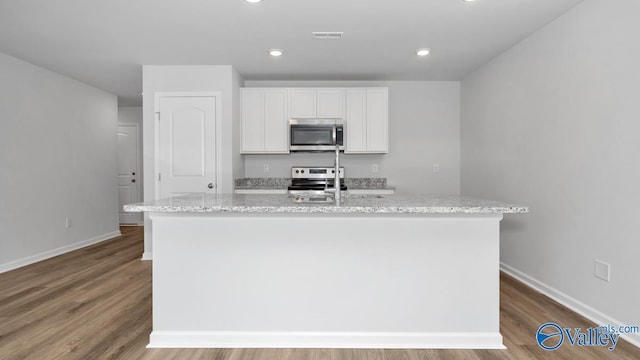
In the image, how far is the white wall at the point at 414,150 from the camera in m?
4.83

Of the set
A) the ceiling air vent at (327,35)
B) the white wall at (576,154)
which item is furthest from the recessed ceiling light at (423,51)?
the ceiling air vent at (327,35)

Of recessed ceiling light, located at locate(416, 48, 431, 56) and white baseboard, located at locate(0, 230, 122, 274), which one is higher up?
recessed ceiling light, located at locate(416, 48, 431, 56)

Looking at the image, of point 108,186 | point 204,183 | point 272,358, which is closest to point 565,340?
point 272,358

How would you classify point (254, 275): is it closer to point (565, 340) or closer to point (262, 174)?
point (565, 340)

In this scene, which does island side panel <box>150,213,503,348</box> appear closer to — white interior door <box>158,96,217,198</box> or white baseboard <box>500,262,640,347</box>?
white baseboard <box>500,262,640,347</box>

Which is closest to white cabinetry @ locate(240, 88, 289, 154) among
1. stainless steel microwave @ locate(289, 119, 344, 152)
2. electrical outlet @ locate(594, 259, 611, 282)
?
stainless steel microwave @ locate(289, 119, 344, 152)

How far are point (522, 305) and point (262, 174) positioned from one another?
339 cm

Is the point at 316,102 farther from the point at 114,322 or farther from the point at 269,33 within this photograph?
the point at 114,322

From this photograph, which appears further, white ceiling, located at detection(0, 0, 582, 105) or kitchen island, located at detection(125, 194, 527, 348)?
white ceiling, located at detection(0, 0, 582, 105)

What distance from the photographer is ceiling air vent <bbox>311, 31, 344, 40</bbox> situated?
3091mm

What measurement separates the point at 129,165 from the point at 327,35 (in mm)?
5397

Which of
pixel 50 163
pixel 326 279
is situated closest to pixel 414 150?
pixel 326 279

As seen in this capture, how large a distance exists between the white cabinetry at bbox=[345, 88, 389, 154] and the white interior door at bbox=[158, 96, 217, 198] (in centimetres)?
171

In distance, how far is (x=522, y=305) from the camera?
2740 millimetres
